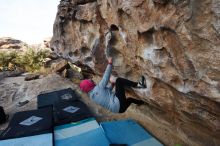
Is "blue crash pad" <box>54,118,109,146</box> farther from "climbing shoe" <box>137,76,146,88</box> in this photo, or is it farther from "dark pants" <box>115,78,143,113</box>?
"climbing shoe" <box>137,76,146,88</box>

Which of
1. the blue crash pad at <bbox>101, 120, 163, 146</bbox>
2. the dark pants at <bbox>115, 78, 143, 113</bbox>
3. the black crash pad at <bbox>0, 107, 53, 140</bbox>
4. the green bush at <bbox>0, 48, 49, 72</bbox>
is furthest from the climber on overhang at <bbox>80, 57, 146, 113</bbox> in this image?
the green bush at <bbox>0, 48, 49, 72</bbox>

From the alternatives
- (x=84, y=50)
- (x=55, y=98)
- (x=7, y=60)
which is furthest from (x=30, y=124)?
(x=7, y=60)

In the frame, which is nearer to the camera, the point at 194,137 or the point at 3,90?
the point at 194,137

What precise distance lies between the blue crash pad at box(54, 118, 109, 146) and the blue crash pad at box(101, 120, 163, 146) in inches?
8.5

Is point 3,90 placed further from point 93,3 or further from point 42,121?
point 93,3

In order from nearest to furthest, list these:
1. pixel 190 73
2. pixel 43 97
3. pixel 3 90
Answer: pixel 190 73 → pixel 43 97 → pixel 3 90

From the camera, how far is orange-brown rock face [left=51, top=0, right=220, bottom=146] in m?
3.67

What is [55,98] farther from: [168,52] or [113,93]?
[168,52]

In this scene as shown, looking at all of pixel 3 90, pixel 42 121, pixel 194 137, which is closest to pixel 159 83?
pixel 194 137

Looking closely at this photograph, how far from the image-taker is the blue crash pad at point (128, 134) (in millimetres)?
6423

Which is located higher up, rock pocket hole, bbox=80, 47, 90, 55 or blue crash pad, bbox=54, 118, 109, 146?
rock pocket hole, bbox=80, 47, 90, 55

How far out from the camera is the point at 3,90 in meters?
12.3

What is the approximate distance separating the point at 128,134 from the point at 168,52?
314 centimetres

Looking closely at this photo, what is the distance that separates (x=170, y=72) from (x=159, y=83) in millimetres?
727
